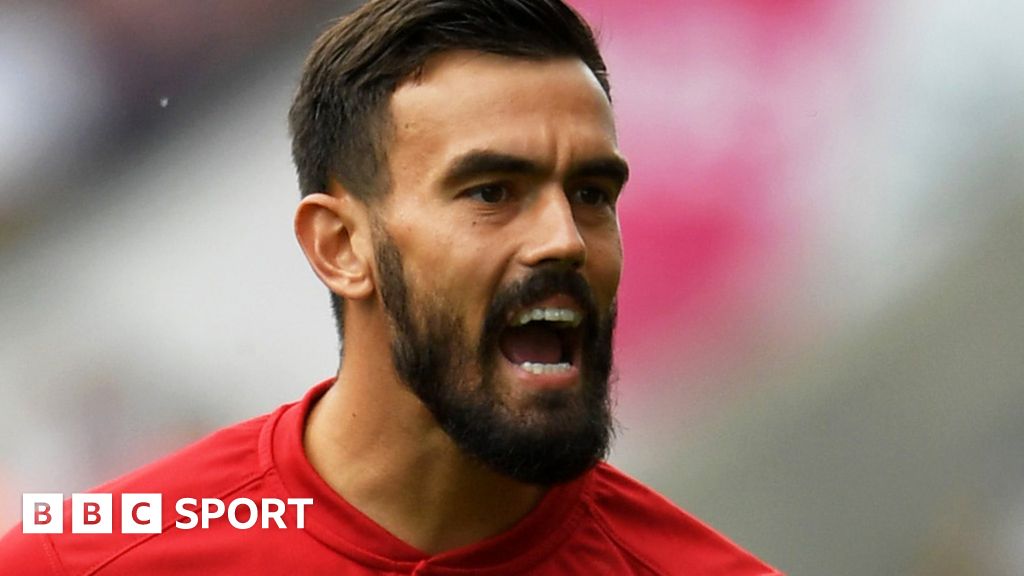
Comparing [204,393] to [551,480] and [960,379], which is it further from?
[960,379]

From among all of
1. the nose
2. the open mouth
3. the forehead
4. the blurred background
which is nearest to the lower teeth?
the open mouth

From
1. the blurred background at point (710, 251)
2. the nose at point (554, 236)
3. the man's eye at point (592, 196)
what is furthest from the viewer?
the blurred background at point (710, 251)

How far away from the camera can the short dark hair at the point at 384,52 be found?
1.81 m

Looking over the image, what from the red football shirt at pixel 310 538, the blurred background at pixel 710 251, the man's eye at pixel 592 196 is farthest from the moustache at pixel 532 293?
the blurred background at pixel 710 251

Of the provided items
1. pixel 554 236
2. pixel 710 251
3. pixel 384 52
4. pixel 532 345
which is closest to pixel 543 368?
pixel 532 345

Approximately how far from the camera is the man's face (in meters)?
1.71

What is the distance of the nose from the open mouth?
0.19 feet

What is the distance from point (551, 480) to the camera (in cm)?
175

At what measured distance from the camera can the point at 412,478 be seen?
182cm

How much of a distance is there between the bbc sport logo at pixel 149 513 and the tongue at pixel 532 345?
0.97 feet

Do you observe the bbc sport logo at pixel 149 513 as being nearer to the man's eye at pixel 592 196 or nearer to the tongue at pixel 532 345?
the tongue at pixel 532 345

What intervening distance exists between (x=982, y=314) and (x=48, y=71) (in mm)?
1846

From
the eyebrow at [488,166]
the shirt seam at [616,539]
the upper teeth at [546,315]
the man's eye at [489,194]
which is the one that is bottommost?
the shirt seam at [616,539]

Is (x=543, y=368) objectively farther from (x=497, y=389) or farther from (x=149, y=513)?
(x=149, y=513)
